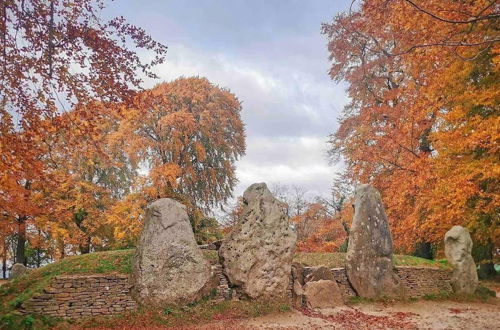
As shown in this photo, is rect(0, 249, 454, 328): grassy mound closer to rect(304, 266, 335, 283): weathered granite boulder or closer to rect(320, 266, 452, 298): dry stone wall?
rect(304, 266, 335, 283): weathered granite boulder

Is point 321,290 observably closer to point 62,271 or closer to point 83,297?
point 83,297

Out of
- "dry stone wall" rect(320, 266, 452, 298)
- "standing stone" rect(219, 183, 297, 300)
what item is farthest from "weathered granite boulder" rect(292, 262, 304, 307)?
"dry stone wall" rect(320, 266, 452, 298)

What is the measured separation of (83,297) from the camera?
8.84 metres

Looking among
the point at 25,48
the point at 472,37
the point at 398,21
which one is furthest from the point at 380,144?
the point at 25,48

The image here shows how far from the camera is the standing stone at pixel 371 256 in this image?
12086 mm

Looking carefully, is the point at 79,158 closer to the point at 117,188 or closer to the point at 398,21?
the point at 117,188

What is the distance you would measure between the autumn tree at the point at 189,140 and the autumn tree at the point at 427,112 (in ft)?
20.9

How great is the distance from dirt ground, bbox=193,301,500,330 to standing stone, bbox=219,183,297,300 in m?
0.86

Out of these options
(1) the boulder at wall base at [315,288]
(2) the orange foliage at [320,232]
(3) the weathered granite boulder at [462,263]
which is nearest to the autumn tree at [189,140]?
(2) the orange foliage at [320,232]

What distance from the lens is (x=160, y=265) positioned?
930cm

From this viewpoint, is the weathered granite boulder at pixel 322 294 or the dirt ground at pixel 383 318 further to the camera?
the weathered granite boulder at pixel 322 294

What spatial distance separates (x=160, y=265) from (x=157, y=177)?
10.6m

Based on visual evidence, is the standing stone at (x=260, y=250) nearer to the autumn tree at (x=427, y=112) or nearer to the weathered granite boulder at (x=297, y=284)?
the weathered granite boulder at (x=297, y=284)

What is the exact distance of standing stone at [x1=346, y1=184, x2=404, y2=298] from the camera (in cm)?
1209
